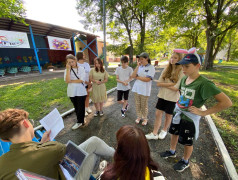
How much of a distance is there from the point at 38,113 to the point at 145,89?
151 inches

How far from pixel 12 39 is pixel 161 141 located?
12.2 m

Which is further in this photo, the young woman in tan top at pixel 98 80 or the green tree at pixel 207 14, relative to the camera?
the green tree at pixel 207 14

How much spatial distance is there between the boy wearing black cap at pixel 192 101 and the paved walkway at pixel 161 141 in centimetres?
19

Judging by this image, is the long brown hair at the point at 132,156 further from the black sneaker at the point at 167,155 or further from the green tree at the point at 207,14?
the green tree at the point at 207,14

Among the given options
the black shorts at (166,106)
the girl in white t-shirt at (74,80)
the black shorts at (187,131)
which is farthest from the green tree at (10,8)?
the black shorts at (187,131)

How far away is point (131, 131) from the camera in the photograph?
3.18ft

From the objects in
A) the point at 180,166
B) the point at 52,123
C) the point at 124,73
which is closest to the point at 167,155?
the point at 180,166

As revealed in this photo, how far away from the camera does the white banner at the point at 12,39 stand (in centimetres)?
848

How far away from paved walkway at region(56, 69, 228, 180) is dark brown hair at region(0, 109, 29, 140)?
1.93m

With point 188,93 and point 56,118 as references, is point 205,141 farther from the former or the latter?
point 56,118

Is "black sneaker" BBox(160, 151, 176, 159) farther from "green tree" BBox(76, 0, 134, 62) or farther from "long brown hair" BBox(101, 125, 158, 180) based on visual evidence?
"green tree" BBox(76, 0, 134, 62)

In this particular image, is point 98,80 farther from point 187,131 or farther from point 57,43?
point 57,43

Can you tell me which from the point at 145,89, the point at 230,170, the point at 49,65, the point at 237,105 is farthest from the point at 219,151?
the point at 49,65

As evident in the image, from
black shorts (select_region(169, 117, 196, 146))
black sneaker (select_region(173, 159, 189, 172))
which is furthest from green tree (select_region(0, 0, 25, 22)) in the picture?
black sneaker (select_region(173, 159, 189, 172))
